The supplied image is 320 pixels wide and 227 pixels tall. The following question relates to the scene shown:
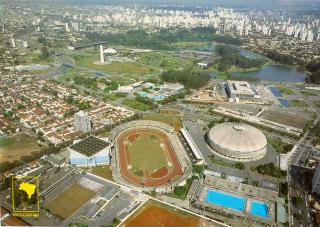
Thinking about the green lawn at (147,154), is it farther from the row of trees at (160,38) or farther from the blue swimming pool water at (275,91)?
the row of trees at (160,38)

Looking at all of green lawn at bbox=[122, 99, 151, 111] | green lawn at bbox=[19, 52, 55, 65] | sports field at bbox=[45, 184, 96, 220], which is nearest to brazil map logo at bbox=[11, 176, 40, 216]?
sports field at bbox=[45, 184, 96, 220]

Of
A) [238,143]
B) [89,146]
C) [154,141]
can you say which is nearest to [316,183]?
[238,143]

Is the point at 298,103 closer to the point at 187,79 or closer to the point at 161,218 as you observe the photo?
the point at 187,79

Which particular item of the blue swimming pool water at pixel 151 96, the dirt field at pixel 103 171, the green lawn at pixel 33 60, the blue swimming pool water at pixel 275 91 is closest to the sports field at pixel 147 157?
the dirt field at pixel 103 171

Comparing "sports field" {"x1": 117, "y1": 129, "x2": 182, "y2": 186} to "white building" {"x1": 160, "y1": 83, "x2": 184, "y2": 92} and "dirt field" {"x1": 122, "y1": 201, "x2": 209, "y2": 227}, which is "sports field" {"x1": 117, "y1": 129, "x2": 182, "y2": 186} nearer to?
"dirt field" {"x1": 122, "y1": 201, "x2": 209, "y2": 227}

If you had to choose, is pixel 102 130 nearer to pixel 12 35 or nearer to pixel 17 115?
pixel 17 115

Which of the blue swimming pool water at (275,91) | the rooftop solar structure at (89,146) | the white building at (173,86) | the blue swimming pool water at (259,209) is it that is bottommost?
the blue swimming pool water at (259,209)
